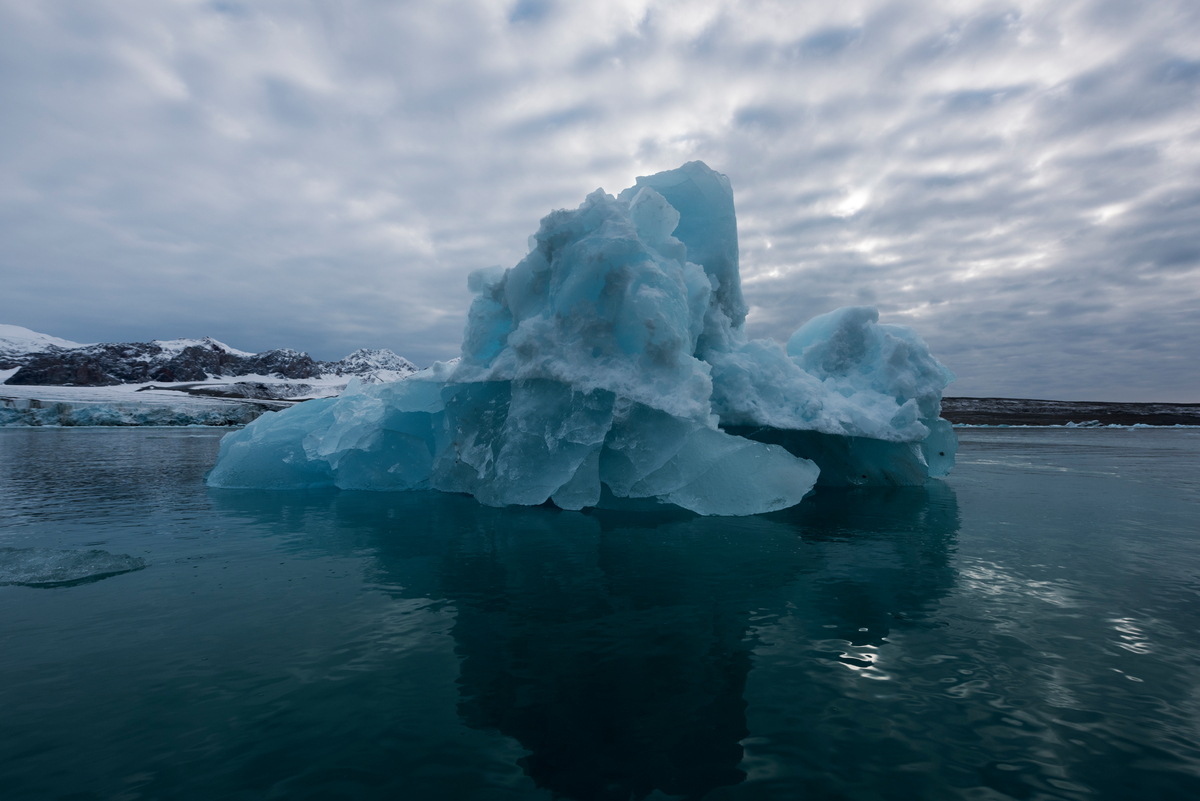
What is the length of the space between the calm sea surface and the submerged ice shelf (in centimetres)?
179

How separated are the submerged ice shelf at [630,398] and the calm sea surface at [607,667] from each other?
1790 millimetres

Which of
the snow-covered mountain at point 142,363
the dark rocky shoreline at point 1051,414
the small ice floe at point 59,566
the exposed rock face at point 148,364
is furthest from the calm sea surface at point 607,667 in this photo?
the exposed rock face at point 148,364

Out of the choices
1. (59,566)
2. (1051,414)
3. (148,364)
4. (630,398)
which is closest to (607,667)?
(630,398)

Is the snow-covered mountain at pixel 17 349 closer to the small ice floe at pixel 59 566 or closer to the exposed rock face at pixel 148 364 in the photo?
the exposed rock face at pixel 148 364

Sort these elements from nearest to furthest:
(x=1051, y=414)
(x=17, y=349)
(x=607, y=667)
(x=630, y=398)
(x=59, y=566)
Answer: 1. (x=607, y=667)
2. (x=59, y=566)
3. (x=630, y=398)
4. (x=1051, y=414)
5. (x=17, y=349)

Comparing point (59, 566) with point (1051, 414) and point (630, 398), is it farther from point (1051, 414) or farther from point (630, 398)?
point (1051, 414)

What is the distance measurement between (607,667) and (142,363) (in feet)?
572

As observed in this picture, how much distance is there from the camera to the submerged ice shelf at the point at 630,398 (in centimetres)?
891

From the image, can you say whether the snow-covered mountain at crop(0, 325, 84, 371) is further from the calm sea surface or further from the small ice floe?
the calm sea surface

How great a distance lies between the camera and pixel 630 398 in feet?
28.2

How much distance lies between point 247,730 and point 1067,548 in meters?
8.62

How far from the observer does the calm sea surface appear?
2.64 m

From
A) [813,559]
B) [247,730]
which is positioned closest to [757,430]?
[813,559]

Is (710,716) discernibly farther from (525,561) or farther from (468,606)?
(525,561)
